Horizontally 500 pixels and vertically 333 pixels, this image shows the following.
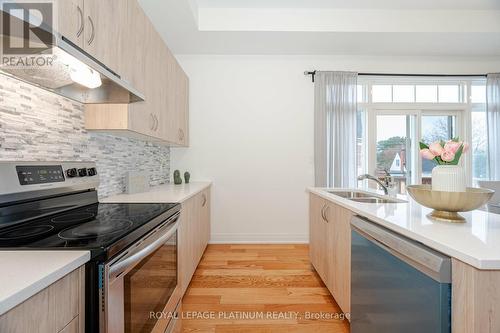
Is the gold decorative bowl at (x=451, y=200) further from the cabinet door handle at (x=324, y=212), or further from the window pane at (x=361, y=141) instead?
the window pane at (x=361, y=141)

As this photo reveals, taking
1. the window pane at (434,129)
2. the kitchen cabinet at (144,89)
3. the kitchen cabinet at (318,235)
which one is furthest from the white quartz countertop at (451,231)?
the window pane at (434,129)

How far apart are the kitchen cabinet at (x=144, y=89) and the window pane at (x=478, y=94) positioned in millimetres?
4183

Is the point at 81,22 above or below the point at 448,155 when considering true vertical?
above

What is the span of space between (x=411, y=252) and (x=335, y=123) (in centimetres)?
263

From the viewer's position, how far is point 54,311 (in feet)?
2.00

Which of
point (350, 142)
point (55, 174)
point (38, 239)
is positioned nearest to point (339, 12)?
point (350, 142)

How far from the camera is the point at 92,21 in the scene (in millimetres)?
1251

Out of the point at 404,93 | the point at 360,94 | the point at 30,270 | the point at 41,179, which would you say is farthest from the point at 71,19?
the point at 404,93

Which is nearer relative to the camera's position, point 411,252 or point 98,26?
point 411,252

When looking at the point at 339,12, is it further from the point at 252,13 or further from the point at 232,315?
the point at 232,315

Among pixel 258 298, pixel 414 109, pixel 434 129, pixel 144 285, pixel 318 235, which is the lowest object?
pixel 258 298

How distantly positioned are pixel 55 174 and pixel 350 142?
318 cm

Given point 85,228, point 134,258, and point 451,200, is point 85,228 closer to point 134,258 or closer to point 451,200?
point 134,258

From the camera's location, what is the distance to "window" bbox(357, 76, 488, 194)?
11.7 feet
